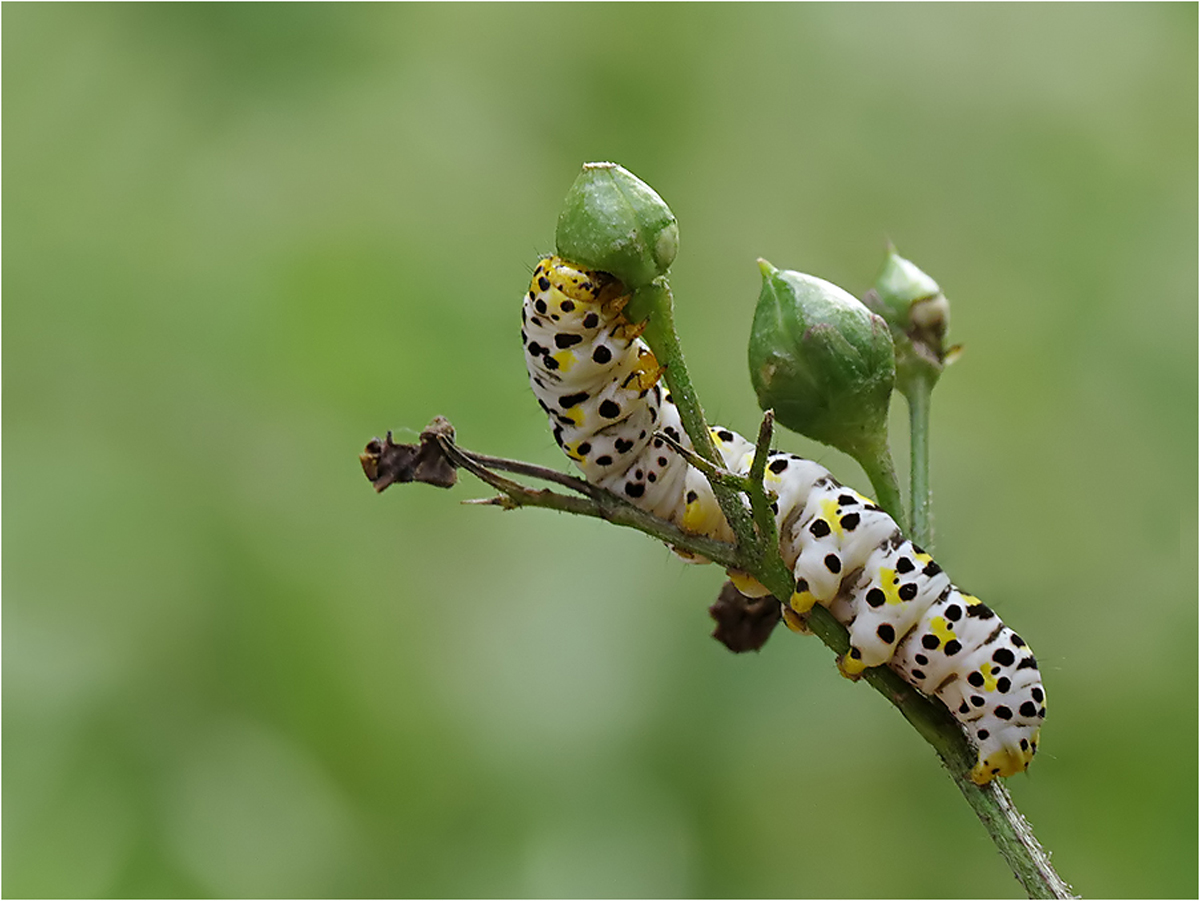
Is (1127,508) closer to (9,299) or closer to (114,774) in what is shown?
(114,774)

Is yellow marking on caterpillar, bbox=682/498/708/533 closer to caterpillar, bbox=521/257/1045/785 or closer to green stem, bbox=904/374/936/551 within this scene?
caterpillar, bbox=521/257/1045/785

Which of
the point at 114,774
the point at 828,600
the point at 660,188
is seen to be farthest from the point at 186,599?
the point at 828,600

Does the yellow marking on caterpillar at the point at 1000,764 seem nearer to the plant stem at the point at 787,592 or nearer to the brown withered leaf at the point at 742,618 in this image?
the plant stem at the point at 787,592

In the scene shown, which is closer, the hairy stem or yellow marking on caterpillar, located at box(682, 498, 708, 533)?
the hairy stem

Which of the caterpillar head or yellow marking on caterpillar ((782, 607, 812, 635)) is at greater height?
yellow marking on caterpillar ((782, 607, 812, 635))

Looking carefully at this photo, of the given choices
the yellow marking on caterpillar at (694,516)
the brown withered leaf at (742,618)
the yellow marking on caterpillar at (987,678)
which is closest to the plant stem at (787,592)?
the yellow marking on caterpillar at (987,678)

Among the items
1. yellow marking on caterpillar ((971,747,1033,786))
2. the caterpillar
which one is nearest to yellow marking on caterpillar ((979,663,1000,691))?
the caterpillar

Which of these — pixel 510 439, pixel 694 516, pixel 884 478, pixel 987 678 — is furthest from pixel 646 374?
pixel 510 439
